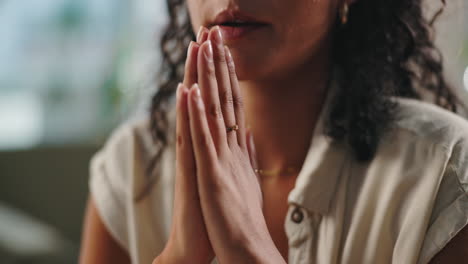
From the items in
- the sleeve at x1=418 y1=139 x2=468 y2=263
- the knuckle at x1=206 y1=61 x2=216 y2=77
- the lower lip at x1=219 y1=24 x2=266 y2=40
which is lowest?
the sleeve at x1=418 y1=139 x2=468 y2=263

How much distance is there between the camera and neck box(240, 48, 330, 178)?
76 centimetres

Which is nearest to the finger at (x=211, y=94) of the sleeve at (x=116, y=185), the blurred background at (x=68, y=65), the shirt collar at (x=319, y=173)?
the shirt collar at (x=319, y=173)

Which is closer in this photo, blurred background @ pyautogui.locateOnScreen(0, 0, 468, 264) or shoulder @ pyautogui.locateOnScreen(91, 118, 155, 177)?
shoulder @ pyautogui.locateOnScreen(91, 118, 155, 177)

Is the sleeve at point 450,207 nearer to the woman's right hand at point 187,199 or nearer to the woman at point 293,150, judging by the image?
the woman at point 293,150

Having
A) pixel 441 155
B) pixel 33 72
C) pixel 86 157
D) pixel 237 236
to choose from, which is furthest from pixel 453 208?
pixel 33 72

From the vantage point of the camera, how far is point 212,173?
0.54 meters

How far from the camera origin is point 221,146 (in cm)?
55

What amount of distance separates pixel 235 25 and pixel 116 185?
336 mm

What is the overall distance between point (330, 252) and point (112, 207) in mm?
326

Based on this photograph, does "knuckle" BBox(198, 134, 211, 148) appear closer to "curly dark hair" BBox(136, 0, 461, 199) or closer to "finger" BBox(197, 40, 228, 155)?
"finger" BBox(197, 40, 228, 155)

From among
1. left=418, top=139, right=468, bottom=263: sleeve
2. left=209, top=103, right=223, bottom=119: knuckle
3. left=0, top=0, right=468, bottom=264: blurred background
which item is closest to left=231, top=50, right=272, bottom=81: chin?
left=209, top=103, right=223, bottom=119: knuckle

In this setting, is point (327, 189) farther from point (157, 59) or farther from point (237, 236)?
point (157, 59)

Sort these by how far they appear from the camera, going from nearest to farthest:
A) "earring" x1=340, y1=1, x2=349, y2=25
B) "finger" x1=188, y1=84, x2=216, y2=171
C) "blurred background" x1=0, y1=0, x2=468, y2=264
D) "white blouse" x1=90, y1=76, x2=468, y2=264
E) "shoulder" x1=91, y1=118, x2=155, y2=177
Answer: "finger" x1=188, y1=84, x2=216, y2=171
"white blouse" x1=90, y1=76, x2=468, y2=264
"earring" x1=340, y1=1, x2=349, y2=25
"shoulder" x1=91, y1=118, x2=155, y2=177
"blurred background" x1=0, y1=0, x2=468, y2=264

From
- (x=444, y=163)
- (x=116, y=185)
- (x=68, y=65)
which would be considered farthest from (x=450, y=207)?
(x=68, y=65)
